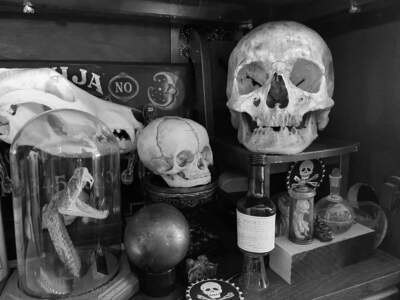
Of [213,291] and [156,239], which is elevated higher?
[156,239]

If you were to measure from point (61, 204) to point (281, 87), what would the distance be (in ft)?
1.58

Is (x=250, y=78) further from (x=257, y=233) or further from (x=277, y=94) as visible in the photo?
(x=257, y=233)

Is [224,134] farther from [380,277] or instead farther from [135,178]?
[380,277]

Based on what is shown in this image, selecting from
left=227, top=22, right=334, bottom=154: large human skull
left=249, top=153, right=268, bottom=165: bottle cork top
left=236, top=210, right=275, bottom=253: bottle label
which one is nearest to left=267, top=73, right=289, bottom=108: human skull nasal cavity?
left=227, top=22, right=334, bottom=154: large human skull

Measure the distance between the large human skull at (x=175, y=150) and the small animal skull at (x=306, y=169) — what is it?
215 mm

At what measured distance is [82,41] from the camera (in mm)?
856

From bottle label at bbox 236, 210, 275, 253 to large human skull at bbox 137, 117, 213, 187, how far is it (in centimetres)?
14

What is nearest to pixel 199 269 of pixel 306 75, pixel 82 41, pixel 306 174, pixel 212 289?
pixel 212 289

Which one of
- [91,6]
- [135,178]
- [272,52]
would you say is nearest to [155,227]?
[135,178]

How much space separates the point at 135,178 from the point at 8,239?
0.30m

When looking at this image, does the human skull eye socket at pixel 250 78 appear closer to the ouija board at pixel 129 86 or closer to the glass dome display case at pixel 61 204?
the ouija board at pixel 129 86

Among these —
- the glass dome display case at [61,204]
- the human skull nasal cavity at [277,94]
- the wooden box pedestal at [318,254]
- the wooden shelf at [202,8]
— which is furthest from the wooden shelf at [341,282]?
the wooden shelf at [202,8]

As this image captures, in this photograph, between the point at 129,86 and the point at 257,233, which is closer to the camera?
the point at 257,233

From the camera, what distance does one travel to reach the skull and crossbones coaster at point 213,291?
1.87ft
